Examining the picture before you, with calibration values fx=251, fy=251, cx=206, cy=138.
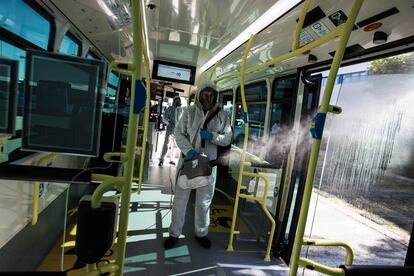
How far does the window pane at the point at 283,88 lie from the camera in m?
3.28

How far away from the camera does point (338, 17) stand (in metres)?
1.74

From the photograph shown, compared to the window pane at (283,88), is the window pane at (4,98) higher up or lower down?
lower down

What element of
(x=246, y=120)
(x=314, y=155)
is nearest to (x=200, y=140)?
(x=246, y=120)

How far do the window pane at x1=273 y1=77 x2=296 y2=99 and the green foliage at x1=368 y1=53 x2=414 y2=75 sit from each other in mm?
1063

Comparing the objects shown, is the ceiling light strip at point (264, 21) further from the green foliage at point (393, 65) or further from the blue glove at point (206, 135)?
the blue glove at point (206, 135)

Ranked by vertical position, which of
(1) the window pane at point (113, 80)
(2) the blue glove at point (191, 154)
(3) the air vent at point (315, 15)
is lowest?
(2) the blue glove at point (191, 154)

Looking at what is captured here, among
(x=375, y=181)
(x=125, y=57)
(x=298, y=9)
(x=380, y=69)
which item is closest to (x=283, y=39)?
(x=298, y=9)

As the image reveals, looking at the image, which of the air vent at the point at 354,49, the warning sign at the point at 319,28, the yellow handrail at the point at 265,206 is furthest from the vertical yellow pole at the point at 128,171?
the yellow handrail at the point at 265,206

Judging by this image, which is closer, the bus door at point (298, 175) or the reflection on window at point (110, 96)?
the reflection on window at point (110, 96)

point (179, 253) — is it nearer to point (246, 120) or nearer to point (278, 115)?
point (246, 120)

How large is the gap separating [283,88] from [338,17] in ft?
5.78

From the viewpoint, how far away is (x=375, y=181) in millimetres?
2389

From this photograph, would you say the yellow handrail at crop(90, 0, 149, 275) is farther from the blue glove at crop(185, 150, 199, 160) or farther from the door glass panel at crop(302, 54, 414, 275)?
the blue glove at crop(185, 150, 199, 160)

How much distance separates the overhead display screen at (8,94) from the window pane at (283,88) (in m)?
2.77
